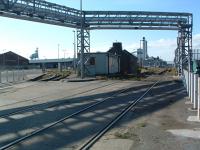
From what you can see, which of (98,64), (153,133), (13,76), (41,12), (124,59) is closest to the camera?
(153,133)

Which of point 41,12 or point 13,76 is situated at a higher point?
point 41,12

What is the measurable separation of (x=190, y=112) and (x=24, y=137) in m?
8.58

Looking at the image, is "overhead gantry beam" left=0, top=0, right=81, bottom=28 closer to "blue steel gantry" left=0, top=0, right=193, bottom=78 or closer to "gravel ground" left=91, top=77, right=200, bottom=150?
"blue steel gantry" left=0, top=0, right=193, bottom=78

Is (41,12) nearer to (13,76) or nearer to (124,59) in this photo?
(13,76)

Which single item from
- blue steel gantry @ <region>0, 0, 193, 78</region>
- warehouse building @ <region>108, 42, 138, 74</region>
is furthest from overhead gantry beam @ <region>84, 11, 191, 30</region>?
warehouse building @ <region>108, 42, 138, 74</region>

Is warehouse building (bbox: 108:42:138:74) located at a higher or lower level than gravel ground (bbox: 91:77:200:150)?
higher

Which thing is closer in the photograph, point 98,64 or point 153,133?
Result: point 153,133

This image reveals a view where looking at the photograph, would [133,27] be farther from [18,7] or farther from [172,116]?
[172,116]

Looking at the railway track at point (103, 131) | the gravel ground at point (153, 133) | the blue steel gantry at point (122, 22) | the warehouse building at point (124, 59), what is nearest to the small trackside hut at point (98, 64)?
the blue steel gantry at point (122, 22)

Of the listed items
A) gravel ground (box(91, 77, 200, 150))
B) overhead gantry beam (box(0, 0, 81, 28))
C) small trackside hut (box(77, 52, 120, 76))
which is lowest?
gravel ground (box(91, 77, 200, 150))

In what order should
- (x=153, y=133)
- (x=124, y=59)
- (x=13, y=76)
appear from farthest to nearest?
(x=124, y=59), (x=13, y=76), (x=153, y=133)

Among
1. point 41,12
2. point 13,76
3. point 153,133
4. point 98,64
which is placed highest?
point 41,12

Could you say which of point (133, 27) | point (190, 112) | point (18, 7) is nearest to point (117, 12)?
point (133, 27)

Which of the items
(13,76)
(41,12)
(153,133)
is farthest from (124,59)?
(153,133)
